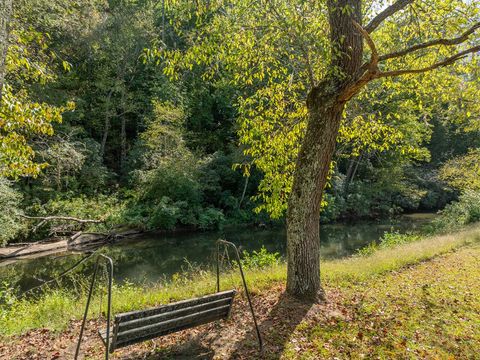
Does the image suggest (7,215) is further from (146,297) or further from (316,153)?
(316,153)

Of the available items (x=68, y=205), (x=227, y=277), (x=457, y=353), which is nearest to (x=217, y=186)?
(x=68, y=205)

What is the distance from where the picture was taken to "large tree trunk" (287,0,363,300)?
4.37 meters

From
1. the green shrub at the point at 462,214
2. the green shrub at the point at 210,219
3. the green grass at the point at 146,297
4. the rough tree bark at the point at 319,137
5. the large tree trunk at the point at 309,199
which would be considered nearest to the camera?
the rough tree bark at the point at 319,137

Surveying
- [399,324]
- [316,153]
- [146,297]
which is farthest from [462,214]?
[146,297]

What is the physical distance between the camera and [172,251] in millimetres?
14844

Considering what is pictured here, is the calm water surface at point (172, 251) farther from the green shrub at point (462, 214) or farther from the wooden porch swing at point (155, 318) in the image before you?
the wooden porch swing at point (155, 318)

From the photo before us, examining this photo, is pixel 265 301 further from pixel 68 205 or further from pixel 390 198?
pixel 390 198

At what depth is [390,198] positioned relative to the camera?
87.0ft

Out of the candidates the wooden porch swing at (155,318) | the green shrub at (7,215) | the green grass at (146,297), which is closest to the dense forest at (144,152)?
the green shrub at (7,215)

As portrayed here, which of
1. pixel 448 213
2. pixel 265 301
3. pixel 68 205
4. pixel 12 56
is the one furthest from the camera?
pixel 448 213

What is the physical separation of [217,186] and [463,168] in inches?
537

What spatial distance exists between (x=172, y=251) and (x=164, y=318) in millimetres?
12043

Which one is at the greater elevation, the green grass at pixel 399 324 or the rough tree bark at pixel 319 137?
the rough tree bark at pixel 319 137

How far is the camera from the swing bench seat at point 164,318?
2941 mm
